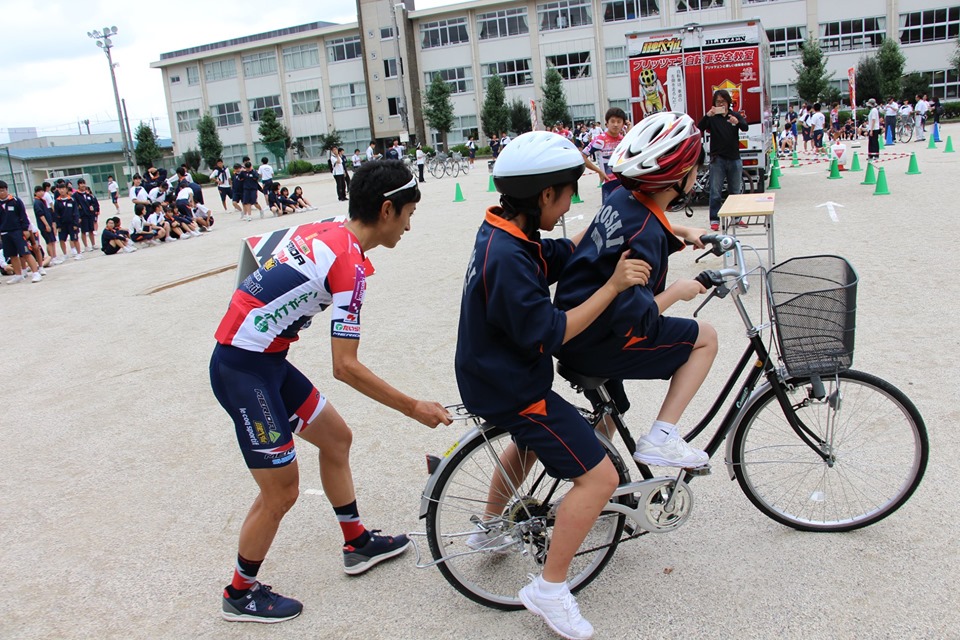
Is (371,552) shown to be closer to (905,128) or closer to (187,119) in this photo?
(905,128)

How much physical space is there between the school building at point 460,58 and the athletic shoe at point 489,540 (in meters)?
41.2

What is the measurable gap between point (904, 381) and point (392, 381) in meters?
3.64

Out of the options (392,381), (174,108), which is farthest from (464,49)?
(392,381)

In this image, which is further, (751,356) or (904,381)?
(904,381)

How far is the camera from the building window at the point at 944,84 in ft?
157

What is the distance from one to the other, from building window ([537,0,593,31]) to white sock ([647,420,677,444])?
57775mm

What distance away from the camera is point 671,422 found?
2.86 metres

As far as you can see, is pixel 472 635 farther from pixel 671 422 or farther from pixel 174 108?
pixel 174 108

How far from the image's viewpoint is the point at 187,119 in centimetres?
7169

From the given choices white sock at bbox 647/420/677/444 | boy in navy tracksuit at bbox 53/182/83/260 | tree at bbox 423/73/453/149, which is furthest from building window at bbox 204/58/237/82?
white sock at bbox 647/420/677/444

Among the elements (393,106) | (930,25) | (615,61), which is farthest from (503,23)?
(930,25)

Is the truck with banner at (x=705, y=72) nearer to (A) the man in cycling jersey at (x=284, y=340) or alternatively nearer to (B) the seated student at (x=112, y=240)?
(B) the seated student at (x=112, y=240)

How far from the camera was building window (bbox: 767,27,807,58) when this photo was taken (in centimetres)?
5034

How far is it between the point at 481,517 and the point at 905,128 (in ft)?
104
